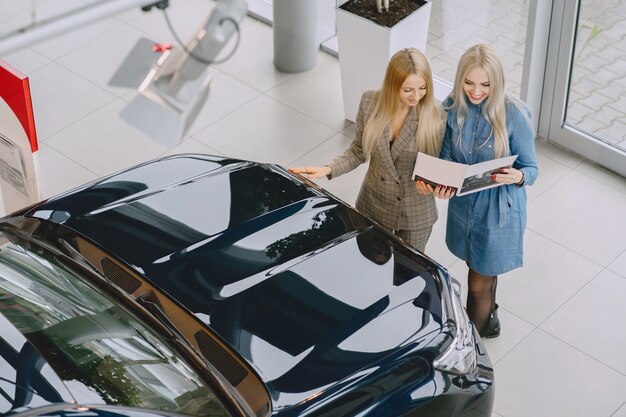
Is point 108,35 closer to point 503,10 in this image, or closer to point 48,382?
point 503,10

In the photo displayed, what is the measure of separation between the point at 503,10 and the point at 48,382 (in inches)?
164

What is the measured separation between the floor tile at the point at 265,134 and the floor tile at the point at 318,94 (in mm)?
79

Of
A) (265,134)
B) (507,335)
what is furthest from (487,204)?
(265,134)

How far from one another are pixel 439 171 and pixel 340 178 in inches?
72.0

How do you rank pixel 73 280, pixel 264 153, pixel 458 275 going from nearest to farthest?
1. pixel 73 280
2. pixel 458 275
3. pixel 264 153

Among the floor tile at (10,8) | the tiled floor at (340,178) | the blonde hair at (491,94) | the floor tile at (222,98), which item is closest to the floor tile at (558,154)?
the tiled floor at (340,178)

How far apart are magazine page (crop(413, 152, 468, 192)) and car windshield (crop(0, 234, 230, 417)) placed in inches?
55.5

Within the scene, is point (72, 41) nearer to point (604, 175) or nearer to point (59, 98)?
point (59, 98)

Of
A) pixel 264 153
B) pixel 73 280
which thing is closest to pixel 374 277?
pixel 73 280

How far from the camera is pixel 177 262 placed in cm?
348

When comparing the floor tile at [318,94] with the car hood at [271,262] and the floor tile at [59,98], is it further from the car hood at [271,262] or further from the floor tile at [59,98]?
the car hood at [271,262]

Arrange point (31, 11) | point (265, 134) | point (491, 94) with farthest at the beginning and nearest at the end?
point (31, 11)
point (265, 134)
point (491, 94)

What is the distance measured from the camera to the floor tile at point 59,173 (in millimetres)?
5656

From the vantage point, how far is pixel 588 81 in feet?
18.8
